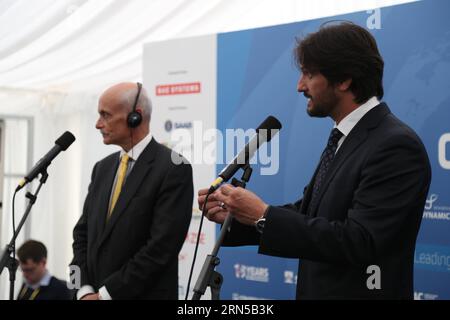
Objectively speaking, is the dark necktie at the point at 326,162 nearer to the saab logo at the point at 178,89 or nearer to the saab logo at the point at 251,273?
the saab logo at the point at 251,273

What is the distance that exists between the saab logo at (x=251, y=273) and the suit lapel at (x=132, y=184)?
5.40ft

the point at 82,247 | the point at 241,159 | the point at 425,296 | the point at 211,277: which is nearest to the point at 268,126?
the point at 241,159

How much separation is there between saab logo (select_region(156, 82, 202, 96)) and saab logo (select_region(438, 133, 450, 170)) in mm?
2035

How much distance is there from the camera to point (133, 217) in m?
3.10

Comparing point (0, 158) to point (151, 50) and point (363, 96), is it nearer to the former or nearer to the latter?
point (151, 50)

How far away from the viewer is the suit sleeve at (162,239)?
300 centimetres

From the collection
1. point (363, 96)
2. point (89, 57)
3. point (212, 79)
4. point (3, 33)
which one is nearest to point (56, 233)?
point (89, 57)

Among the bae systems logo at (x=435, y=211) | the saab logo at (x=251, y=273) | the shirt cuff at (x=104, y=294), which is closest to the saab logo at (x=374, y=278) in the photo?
the shirt cuff at (x=104, y=294)

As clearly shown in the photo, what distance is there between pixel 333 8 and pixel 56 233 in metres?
4.79

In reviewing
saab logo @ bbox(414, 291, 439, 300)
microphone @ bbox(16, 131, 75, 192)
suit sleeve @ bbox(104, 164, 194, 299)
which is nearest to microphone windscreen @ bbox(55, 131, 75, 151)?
microphone @ bbox(16, 131, 75, 192)

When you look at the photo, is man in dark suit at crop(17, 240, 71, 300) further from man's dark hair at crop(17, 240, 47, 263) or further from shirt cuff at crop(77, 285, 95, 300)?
shirt cuff at crop(77, 285, 95, 300)

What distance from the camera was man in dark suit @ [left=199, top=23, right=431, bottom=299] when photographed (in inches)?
80.5

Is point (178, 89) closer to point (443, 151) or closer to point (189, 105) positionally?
point (189, 105)

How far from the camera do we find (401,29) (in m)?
3.90
